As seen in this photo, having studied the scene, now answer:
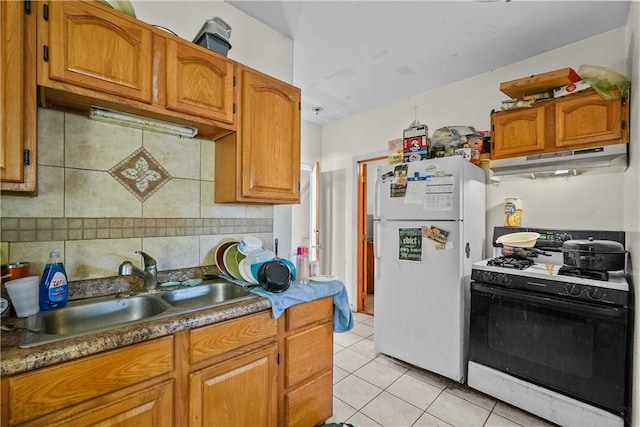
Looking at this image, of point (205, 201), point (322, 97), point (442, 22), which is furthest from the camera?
point (322, 97)

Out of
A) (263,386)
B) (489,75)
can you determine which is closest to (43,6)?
(263,386)

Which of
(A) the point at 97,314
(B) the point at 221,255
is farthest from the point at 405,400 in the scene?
(A) the point at 97,314

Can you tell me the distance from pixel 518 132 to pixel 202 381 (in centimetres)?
262

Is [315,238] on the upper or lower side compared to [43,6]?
lower

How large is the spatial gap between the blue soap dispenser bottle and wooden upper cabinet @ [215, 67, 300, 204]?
2.76ft

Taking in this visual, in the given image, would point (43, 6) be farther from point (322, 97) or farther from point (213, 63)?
point (322, 97)

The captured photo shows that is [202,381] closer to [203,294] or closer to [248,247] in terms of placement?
[203,294]

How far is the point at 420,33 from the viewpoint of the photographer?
7.24 feet

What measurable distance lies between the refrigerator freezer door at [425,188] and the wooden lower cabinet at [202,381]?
1143 mm

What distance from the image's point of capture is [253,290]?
61.4 inches

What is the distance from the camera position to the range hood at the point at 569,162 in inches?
73.9

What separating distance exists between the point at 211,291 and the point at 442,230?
171 cm

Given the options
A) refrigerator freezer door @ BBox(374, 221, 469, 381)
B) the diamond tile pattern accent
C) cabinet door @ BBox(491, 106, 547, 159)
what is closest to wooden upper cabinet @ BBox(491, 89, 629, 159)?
cabinet door @ BBox(491, 106, 547, 159)

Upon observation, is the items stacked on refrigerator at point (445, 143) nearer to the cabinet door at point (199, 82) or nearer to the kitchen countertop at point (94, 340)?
the cabinet door at point (199, 82)
